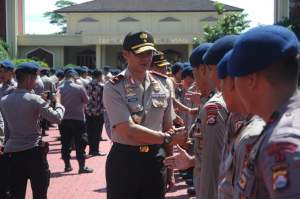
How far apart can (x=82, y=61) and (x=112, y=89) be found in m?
51.7

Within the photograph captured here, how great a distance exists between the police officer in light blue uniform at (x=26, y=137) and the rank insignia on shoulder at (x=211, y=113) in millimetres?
3015

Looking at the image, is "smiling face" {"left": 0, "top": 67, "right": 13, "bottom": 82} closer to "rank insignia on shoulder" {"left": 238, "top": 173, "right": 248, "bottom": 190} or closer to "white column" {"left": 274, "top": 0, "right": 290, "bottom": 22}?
"rank insignia on shoulder" {"left": 238, "top": 173, "right": 248, "bottom": 190}

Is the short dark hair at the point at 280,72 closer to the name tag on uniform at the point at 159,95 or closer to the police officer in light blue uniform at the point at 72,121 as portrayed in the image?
the name tag on uniform at the point at 159,95

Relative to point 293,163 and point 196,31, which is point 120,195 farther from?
point 196,31

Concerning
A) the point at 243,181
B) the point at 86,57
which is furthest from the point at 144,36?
the point at 86,57

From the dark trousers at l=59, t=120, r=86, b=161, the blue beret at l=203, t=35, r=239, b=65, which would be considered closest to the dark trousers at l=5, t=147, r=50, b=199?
the blue beret at l=203, t=35, r=239, b=65

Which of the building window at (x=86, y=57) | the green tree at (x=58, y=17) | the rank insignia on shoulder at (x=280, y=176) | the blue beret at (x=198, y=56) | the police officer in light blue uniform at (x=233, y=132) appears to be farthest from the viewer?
the green tree at (x=58, y=17)

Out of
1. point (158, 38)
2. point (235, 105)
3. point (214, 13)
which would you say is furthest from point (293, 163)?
point (214, 13)

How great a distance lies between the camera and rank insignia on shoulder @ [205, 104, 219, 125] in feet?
12.9

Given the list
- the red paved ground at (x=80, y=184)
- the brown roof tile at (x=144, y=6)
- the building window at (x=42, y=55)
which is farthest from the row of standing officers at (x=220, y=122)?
the brown roof tile at (x=144, y=6)

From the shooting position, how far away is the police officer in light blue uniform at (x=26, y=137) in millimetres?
6453

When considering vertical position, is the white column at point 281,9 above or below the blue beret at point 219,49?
above

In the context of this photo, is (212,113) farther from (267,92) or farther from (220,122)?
(267,92)

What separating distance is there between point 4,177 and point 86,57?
49073 mm
